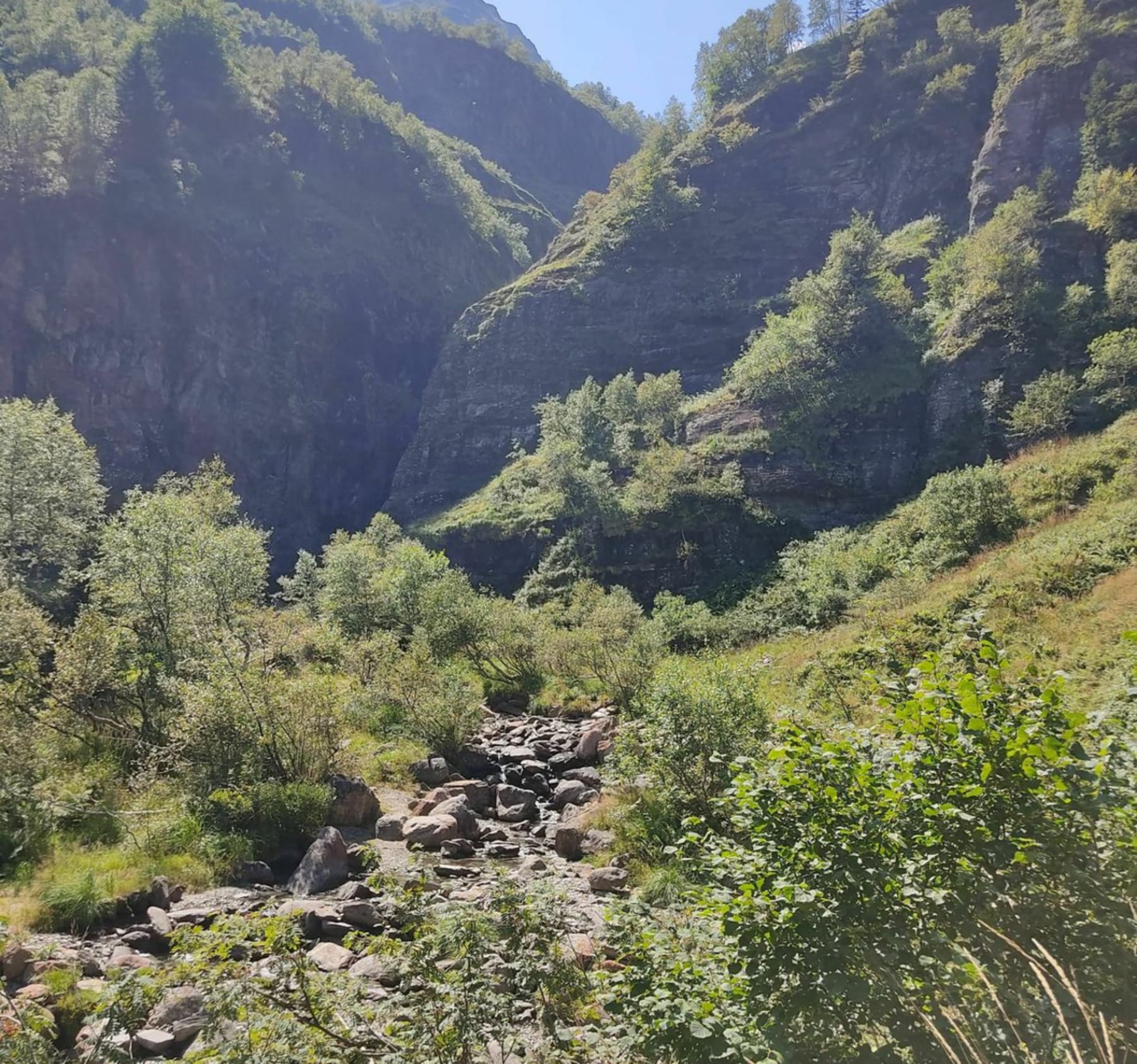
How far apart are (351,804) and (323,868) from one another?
3759mm

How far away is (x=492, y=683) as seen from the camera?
116 ft

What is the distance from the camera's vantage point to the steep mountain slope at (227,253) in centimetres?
6956

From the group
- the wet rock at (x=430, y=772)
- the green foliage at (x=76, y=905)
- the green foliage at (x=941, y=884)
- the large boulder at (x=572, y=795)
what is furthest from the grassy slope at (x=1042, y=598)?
the green foliage at (x=76, y=905)

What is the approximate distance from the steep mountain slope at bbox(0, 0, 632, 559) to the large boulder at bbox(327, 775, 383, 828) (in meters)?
63.4

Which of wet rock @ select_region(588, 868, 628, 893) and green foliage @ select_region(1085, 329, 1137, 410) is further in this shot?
green foliage @ select_region(1085, 329, 1137, 410)

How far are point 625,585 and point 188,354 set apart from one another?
58493mm

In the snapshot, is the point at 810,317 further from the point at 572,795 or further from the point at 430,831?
the point at 430,831

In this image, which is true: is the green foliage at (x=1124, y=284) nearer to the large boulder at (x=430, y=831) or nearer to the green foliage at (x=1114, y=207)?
the green foliage at (x=1114, y=207)

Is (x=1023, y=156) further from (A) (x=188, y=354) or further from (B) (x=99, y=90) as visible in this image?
(B) (x=99, y=90)

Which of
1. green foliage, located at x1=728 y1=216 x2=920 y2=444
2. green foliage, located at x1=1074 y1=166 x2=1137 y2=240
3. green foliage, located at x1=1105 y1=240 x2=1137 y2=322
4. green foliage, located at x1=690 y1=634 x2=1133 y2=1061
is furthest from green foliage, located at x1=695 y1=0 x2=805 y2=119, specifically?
green foliage, located at x1=690 y1=634 x2=1133 y2=1061

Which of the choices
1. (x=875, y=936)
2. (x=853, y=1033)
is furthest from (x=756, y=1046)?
(x=875, y=936)

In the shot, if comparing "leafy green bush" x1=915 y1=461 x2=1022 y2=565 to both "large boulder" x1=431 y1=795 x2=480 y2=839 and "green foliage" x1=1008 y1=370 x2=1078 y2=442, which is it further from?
"large boulder" x1=431 y1=795 x2=480 y2=839

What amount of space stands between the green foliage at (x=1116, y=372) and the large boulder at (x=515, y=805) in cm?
4226

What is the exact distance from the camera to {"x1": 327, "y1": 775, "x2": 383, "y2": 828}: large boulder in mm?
16312
